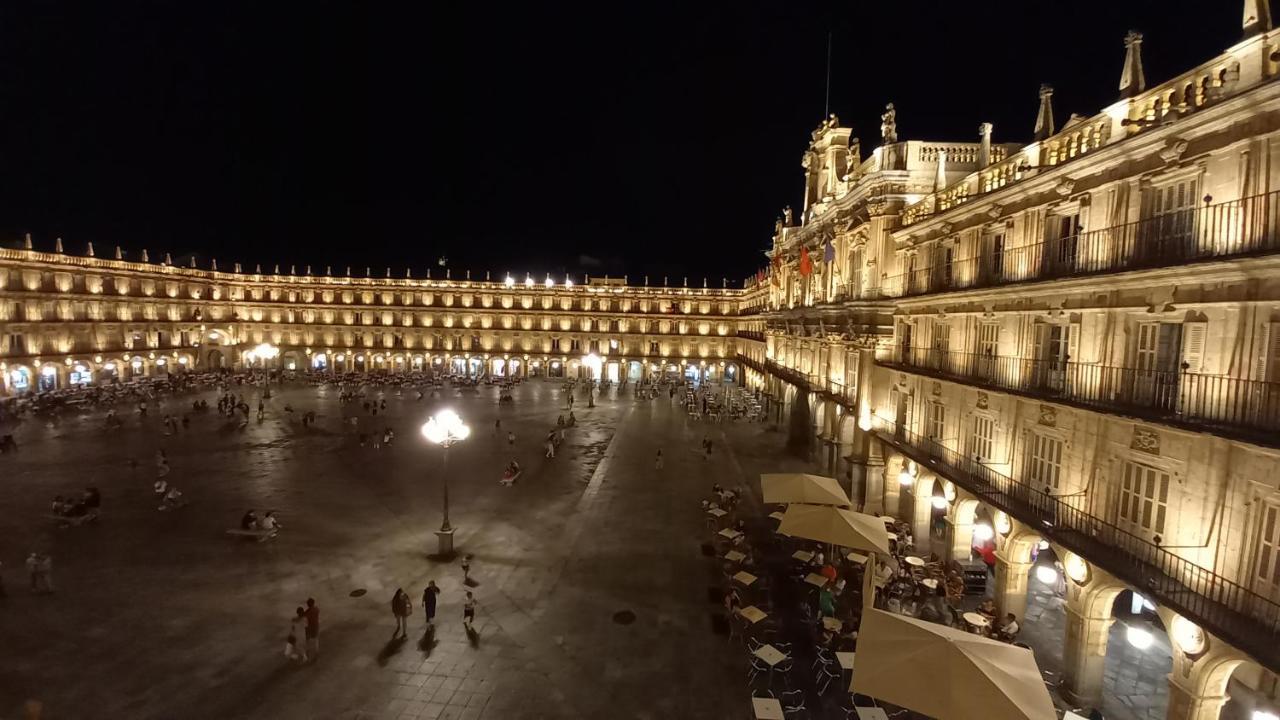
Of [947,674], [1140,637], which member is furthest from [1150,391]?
[947,674]

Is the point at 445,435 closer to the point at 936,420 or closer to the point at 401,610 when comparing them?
the point at 401,610

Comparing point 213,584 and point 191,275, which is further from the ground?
point 191,275

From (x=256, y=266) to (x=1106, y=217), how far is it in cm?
9527

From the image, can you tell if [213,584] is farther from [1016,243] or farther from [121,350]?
[121,350]

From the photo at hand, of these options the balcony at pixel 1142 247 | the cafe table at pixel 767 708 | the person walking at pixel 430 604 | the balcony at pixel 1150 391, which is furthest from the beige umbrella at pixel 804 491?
the person walking at pixel 430 604

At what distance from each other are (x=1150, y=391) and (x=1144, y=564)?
3.31 metres

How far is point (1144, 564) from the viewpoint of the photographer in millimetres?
10914

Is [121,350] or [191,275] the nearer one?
[121,350]

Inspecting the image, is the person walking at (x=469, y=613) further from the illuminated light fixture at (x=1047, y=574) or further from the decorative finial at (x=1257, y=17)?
the decorative finial at (x=1257, y=17)

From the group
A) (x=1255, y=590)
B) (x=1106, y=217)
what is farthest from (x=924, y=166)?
(x=1255, y=590)

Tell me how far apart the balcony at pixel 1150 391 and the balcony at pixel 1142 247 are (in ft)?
6.88

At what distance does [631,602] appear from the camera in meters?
16.0

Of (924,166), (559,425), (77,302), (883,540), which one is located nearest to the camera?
(883,540)

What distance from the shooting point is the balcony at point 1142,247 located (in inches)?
356
